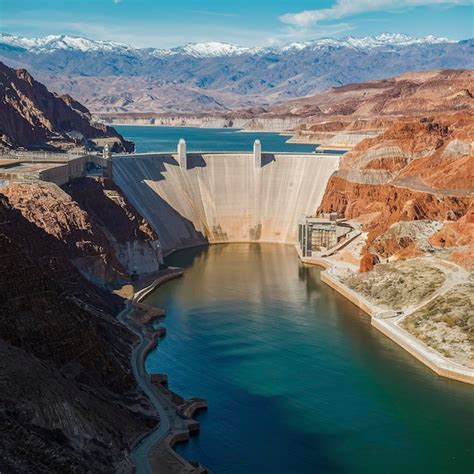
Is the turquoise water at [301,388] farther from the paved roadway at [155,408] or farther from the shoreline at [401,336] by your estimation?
the paved roadway at [155,408]

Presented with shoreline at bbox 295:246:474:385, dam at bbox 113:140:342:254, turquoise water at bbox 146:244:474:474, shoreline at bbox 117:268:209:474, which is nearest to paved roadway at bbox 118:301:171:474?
shoreline at bbox 117:268:209:474

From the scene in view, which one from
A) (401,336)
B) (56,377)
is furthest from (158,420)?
(401,336)

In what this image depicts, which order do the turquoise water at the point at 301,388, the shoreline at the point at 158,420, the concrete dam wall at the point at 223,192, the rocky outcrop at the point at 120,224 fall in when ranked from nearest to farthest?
the shoreline at the point at 158,420, the turquoise water at the point at 301,388, the rocky outcrop at the point at 120,224, the concrete dam wall at the point at 223,192

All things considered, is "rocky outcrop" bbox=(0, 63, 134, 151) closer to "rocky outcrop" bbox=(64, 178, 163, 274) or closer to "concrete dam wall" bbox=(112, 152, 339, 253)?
"concrete dam wall" bbox=(112, 152, 339, 253)

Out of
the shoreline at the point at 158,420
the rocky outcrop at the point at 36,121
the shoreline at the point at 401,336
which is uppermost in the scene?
the rocky outcrop at the point at 36,121

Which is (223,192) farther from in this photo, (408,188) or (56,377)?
(56,377)

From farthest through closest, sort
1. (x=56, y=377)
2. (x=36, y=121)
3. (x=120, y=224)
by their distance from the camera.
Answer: (x=36, y=121), (x=120, y=224), (x=56, y=377)

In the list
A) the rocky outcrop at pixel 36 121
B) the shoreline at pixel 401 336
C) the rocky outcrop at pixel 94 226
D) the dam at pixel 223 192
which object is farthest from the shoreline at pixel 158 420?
the rocky outcrop at pixel 36 121
